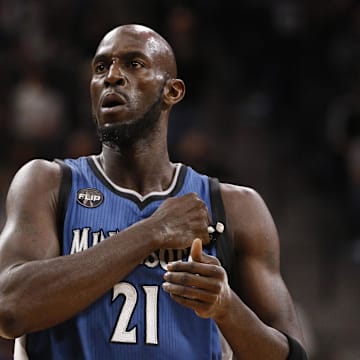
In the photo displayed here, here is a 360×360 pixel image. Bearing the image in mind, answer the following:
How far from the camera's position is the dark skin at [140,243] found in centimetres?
373

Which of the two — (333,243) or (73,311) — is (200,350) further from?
(333,243)

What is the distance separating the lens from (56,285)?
3.75m

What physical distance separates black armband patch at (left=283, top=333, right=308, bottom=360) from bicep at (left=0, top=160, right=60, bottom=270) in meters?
1.08

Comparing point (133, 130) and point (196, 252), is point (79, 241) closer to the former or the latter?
point (133, 130)

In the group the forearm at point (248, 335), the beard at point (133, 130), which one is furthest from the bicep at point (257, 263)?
the beard at point (133, 130)

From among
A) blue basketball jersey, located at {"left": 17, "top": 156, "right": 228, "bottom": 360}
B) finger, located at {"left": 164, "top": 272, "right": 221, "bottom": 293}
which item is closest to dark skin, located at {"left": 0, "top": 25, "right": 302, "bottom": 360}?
finger, located at {"left": 164, "top": 272, "right": 221, "bottom": 293}

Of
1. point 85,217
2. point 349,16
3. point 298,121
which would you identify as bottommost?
point 85,217

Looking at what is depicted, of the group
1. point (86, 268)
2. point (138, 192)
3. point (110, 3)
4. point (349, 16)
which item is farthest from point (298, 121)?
point (86, 268)

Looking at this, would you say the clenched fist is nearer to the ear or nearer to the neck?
the neck

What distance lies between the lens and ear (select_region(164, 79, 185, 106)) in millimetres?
4586

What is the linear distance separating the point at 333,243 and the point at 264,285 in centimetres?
569

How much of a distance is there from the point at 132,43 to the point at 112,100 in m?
0.32

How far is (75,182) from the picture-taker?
14.3 ft

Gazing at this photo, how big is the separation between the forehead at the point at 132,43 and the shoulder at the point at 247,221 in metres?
0.74
